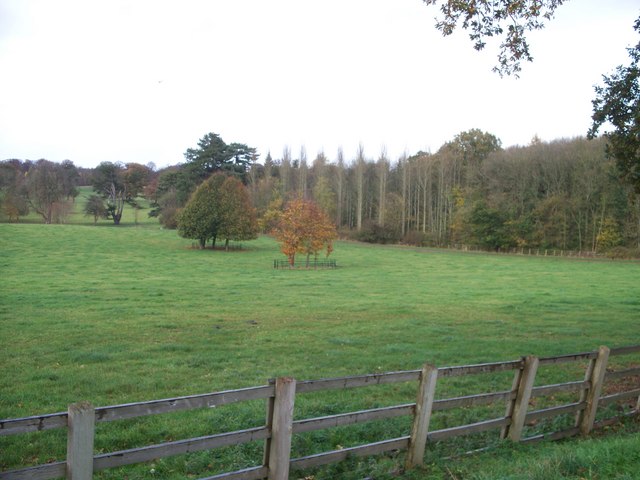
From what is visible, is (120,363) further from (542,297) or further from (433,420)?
(542,297)

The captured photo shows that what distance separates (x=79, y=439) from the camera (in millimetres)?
4055

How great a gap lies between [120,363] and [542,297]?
70.9 ft

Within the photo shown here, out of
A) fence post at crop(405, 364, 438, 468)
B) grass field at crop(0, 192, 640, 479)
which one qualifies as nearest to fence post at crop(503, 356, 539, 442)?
grass field at crop(0, 192, 640, 479)

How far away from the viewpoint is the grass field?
23.7 feet

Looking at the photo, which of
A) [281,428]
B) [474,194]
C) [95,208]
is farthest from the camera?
[95,208]

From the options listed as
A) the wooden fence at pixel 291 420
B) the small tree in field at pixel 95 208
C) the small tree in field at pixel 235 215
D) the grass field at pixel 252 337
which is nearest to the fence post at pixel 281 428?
the wooden fence at pixel 291 420

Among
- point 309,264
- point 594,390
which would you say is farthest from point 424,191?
point 594,390

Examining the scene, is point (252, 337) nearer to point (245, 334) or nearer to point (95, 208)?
point (245, 334)

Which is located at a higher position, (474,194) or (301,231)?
(474,194)

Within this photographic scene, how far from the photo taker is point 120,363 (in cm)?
1146

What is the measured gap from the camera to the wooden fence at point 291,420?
4.04 meters

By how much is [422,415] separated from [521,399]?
1.62 meters

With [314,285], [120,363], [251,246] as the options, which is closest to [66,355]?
[120,363]

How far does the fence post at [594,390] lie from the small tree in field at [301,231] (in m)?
42.1
